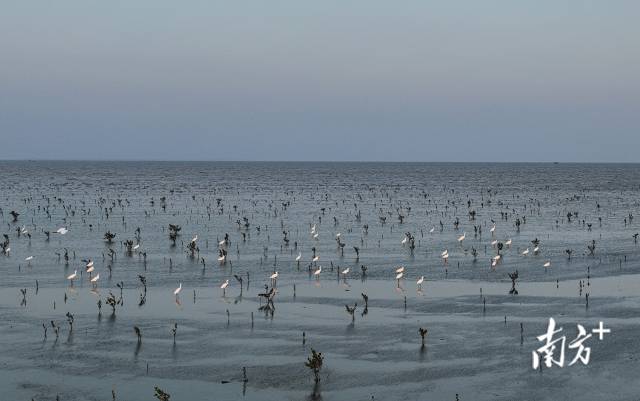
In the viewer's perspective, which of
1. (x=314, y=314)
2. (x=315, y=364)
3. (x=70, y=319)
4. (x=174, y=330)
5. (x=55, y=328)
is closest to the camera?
(x=315, y=364)

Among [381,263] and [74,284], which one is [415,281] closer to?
[381,263]

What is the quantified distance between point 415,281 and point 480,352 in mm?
11924

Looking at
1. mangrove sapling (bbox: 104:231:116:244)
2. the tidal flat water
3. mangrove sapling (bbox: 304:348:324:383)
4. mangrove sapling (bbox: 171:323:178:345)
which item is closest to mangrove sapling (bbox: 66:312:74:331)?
the tidal flat water

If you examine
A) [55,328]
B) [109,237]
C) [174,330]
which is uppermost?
[109,237]

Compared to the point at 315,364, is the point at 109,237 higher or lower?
higher

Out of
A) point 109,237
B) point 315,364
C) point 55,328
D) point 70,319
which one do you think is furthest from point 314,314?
point 109,237

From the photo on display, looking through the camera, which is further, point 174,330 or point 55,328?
point 55,328

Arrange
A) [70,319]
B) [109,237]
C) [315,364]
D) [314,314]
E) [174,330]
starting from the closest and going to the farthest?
1. [315,364]
2. [174,330]
3. [70,319]
4. [314,314]
5. [109,237]

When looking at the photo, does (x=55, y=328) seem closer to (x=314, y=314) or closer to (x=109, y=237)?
(x=314, y=314)

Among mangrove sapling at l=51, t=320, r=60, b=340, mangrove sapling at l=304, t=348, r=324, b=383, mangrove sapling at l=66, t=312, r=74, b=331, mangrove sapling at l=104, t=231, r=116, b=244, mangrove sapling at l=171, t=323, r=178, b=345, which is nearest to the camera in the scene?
mangrove sapling at l=304, t=348, r=324, b=383

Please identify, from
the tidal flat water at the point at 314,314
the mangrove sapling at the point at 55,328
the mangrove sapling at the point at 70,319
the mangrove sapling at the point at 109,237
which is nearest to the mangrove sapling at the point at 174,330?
the tidal flat water at the point at 314,314

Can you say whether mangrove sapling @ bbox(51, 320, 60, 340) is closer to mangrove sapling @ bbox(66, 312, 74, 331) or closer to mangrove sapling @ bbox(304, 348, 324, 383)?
mangrove sapling @ bbox(66, 312, 74, 331)

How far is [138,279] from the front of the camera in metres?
36.5

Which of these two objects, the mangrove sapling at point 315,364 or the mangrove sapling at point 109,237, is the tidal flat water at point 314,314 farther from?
the mangrove sapling at point 109,237
